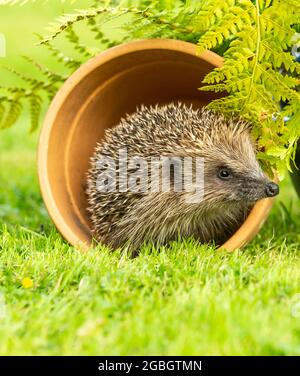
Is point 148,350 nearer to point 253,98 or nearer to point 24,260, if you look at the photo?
point 24,260

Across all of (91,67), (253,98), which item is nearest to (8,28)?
(91,67)

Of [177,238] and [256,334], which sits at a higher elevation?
[177,238]

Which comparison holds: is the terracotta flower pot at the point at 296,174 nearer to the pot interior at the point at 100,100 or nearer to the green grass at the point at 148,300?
the green grass at the point at 148,300

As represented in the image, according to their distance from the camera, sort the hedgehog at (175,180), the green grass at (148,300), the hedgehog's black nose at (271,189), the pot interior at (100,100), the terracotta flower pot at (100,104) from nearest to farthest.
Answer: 1. the green grass at (148,300)
2. the hedgehog's black nose at (271,189)
3. the hedgehog at (175,180)
4. the terracotta flower pot at (100,104)
5. the pot interior at (100,100)

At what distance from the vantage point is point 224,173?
420 centimetres

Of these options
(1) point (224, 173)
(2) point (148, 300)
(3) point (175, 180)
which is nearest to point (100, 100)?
(3) point (175, 180)

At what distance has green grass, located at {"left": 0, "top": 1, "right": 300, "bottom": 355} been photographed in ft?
8.36

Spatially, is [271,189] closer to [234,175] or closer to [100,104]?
[234,175]

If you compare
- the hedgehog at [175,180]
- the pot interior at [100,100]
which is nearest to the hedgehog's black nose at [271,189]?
the hedgehog at [175,180]

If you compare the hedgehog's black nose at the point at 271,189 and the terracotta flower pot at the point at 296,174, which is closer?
the hedgehog's black nose at the point at 271,189

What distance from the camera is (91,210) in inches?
182

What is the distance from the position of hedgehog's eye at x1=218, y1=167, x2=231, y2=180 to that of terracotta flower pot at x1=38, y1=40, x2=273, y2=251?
10.7 inches

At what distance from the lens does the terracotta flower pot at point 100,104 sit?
432 centimetres
